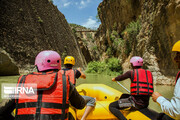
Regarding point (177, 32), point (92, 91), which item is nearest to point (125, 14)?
point (177, 32)

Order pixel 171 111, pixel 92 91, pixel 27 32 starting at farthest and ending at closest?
1. pixel 27 32
2. pixel 92 91
3. pixel 171 111

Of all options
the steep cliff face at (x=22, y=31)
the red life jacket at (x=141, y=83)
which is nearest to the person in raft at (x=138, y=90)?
the red life jacket at (x=141, y=83)

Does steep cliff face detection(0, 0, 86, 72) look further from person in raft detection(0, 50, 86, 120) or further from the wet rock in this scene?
person in raft detection(0, 50, 86, 120)

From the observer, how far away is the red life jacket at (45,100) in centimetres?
108

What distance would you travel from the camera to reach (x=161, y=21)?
7035 mm

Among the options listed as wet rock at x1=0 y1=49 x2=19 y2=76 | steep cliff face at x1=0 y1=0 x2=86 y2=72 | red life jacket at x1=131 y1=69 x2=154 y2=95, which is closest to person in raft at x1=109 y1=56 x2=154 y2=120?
red life jacket at x1=131 y1=69 x2=154 y2=95

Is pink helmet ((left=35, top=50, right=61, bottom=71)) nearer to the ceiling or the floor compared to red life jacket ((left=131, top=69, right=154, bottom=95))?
nearer to the ceiling

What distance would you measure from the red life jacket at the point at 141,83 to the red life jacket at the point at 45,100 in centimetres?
149

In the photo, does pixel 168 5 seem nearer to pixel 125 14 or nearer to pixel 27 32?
pixel 125 14

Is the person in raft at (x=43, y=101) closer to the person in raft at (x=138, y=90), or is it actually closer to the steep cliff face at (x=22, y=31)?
the person in raft at (x=138, y=90)

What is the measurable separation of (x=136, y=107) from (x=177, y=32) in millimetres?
5448

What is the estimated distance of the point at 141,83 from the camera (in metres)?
2.20

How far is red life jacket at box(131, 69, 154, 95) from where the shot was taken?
2154 mm

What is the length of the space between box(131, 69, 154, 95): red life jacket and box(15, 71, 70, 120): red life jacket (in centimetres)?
149
